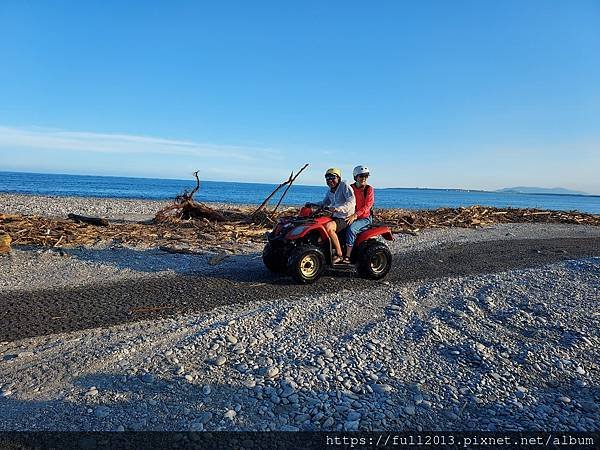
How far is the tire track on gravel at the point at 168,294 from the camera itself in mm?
5715

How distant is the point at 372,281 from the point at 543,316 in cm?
296

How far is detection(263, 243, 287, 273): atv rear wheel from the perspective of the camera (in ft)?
26.8

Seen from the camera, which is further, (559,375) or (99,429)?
(559,375)

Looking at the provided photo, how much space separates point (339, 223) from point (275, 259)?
4.70 feet

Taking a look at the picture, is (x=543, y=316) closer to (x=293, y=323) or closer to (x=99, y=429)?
(x=293, y=323)

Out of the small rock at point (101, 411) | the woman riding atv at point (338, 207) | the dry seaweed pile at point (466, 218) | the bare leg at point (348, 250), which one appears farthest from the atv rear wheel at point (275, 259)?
the dry seaweed pile at point (466, 218)

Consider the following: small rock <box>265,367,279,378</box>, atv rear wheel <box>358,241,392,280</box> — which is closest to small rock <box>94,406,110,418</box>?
small rock <box>265,367,279,378</box>

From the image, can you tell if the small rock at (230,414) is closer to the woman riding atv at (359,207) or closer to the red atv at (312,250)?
the red atv at (312,250)

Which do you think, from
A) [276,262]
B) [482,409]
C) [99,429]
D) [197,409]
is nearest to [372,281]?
[276,262]

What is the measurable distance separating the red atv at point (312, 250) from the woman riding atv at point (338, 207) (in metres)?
0.10

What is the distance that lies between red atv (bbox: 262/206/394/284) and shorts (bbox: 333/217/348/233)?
12 centimetres

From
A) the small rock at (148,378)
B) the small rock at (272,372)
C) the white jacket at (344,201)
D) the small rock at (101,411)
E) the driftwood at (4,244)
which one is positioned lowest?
the small rock at (101,411)

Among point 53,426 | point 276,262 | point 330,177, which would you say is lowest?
point 53,426

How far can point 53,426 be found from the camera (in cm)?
338
